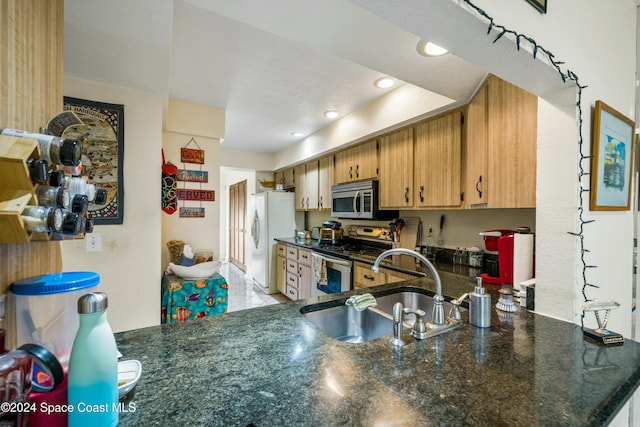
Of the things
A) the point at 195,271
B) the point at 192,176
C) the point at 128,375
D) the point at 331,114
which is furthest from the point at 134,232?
the point at 331,114

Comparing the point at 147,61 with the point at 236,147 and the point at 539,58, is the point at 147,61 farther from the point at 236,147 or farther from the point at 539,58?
the point at 236,147

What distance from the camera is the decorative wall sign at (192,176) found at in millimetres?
2707

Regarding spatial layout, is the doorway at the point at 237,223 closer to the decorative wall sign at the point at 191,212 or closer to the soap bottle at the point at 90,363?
the decorative wall sign at the point at 191,212

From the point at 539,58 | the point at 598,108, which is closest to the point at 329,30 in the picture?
the point at 539,58

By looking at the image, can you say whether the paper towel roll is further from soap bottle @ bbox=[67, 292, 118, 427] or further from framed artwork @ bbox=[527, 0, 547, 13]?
soap bottle @ bbox=[67, 292, 118, 427]

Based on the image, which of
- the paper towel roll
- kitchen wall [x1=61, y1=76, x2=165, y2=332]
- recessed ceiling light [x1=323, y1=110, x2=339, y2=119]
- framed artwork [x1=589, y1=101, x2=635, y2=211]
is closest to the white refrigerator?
recessed ceiling light [x1=323, y1=110, x2=339, y2=119]

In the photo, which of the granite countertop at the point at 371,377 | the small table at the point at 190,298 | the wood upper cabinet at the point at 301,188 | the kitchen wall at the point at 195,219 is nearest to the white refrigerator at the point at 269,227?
the wood upper cabinet at the point at 301,188

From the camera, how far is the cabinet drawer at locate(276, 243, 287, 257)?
4.33m

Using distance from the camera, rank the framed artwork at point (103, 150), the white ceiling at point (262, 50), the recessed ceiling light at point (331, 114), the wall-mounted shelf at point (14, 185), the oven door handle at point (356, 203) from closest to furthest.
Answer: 1. the wall-mounted shelf at point (14, 185)
2. the white ceiling at point (262, 50)
3. the framed artwork at point (103, 150)
4. the recessed ceiling light at point (331, 114)
5. the oven door handle at point (356, 203)

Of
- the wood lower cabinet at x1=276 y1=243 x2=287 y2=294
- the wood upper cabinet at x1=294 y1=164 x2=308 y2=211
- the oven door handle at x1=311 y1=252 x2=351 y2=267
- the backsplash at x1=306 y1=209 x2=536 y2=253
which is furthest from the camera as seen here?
the wood upper cabinet at x1=294 y1=164 x2=308 y2=211

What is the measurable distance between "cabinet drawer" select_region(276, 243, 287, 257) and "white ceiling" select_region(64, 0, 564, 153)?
2286mm

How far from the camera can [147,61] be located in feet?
5.17

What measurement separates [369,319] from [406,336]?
435 millimetres

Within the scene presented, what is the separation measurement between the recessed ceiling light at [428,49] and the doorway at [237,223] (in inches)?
193
